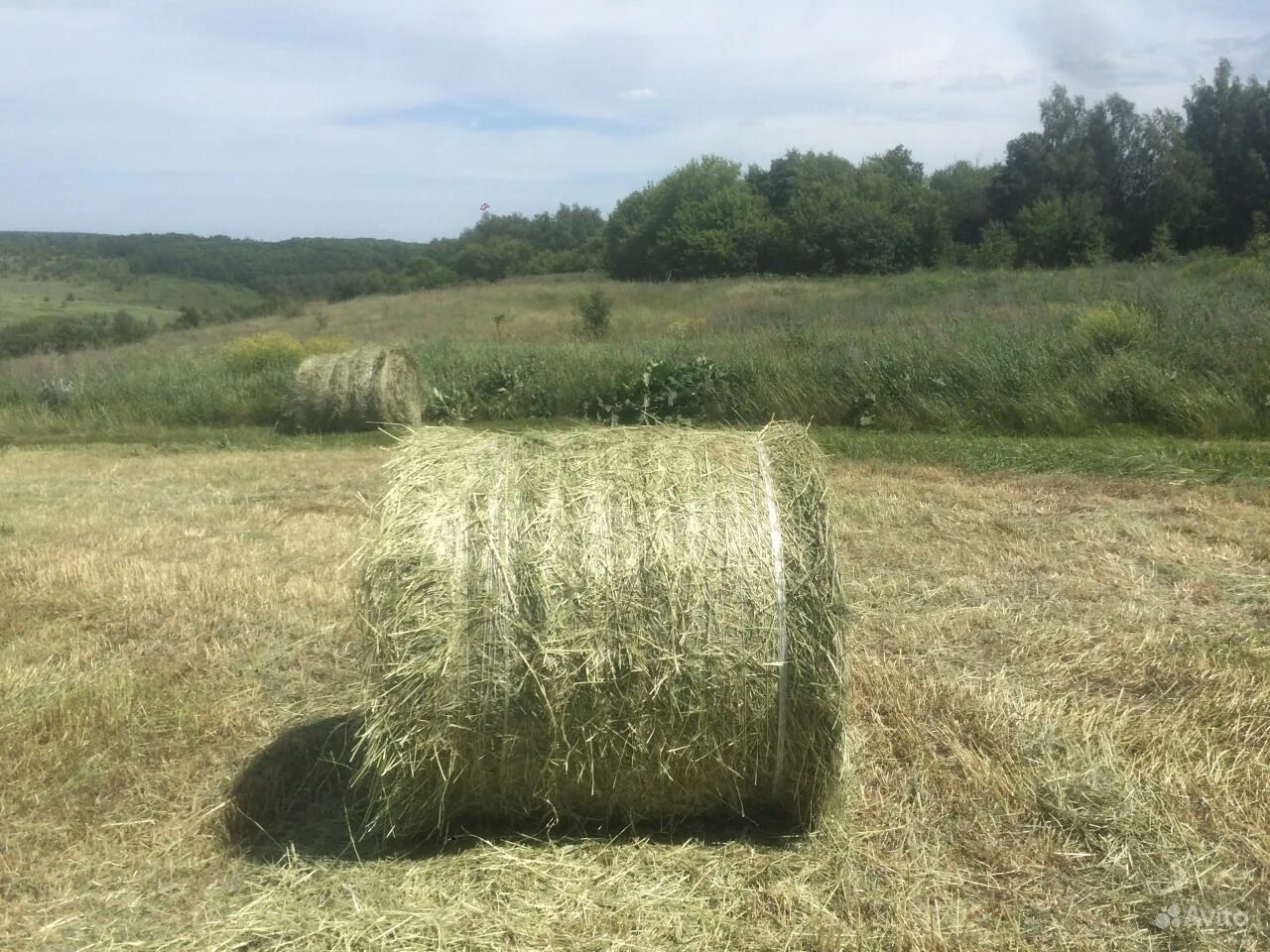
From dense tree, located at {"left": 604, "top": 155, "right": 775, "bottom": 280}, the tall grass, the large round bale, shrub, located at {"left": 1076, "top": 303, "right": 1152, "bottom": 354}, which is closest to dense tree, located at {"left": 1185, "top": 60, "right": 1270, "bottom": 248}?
dense tree, located at {"left": 604, "top": 155, "right": 775, "bottom": 280}

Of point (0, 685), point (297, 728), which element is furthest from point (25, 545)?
point (297, 728)

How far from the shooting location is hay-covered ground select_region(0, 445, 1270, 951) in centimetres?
355

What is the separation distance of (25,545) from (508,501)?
5.35 metres

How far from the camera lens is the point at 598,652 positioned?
3705 mm

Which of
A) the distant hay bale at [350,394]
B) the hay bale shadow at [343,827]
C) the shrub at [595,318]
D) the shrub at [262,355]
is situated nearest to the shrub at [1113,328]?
the distant hay bale at [350,394]

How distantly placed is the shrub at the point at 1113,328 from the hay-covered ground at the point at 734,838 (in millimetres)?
6499

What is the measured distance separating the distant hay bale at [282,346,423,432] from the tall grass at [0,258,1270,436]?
981 millimetres

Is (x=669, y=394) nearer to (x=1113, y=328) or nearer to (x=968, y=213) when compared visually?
(x=1113, y=328)

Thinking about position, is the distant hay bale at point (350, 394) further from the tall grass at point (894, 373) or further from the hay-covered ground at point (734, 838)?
the hay-covered ground at point (734, 838)

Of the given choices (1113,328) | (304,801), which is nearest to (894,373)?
(1113,328)

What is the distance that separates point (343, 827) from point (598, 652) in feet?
4.53

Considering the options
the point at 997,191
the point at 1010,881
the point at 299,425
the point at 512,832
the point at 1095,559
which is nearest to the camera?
the point at 1010,881

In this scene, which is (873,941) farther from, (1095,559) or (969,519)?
(969,519)

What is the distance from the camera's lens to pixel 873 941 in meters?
3.45
